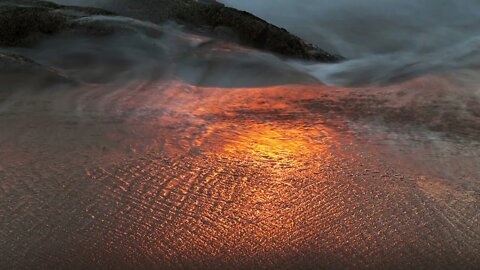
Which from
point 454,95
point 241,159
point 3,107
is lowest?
point 3,107

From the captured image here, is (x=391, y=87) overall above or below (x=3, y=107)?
above

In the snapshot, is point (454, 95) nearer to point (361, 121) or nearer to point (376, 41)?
point (361, 121)

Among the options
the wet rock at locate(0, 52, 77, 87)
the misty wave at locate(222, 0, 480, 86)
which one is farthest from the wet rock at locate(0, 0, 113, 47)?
the misty wave at locate(222, 0, 480, 86)

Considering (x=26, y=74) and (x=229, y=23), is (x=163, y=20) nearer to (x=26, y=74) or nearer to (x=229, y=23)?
(x=229, y=23)

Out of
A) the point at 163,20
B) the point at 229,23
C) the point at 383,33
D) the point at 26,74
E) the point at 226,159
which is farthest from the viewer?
the point at 383,33

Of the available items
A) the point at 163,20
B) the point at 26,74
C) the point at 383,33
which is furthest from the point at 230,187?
the point at 383,33

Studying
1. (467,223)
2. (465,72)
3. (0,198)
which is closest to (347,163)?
(467,223)

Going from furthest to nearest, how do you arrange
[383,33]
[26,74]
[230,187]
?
[383,33], [26,74], [230,187]

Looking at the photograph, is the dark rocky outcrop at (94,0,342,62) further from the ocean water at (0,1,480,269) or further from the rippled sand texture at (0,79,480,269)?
the rippled sand texture at (0,79,480,269)

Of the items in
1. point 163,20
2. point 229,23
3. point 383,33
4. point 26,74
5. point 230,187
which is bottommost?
point 26,74
